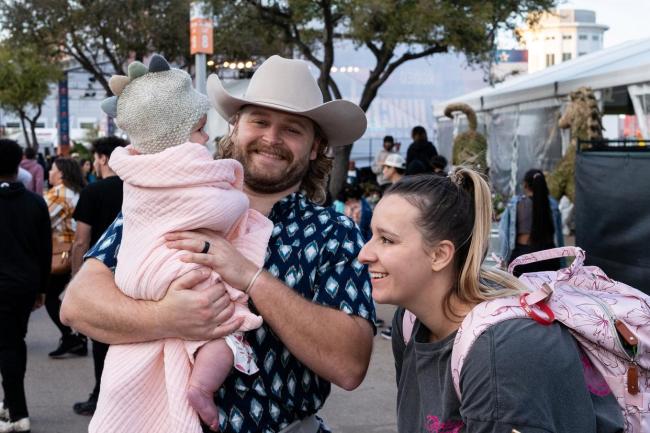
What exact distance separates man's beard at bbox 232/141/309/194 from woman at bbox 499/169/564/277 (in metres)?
5.72

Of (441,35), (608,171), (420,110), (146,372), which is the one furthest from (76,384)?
(420,110)

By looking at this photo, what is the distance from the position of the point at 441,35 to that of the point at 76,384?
10.5 m

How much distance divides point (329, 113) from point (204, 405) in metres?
1.03

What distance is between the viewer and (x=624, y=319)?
6.56ft

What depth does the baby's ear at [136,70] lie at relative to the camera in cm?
247

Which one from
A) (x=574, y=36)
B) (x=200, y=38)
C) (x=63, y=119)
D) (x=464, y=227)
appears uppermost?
(x=574, y=36)

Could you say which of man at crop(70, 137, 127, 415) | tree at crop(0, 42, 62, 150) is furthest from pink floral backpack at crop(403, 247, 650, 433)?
tree at crop(0, 42, 62, 150)

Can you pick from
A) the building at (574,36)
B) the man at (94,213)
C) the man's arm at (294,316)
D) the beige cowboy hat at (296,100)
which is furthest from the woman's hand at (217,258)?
the building at (574,36)

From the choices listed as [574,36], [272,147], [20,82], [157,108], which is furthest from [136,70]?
[574,36]

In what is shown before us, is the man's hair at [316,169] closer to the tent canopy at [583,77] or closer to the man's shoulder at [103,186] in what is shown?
the man's shoulder at [103,186]

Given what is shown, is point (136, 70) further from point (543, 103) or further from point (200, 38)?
point (200, 38)

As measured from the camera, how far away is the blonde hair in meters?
2.09

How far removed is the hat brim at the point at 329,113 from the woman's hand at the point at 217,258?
58 cm

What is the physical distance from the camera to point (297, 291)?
2438mm
